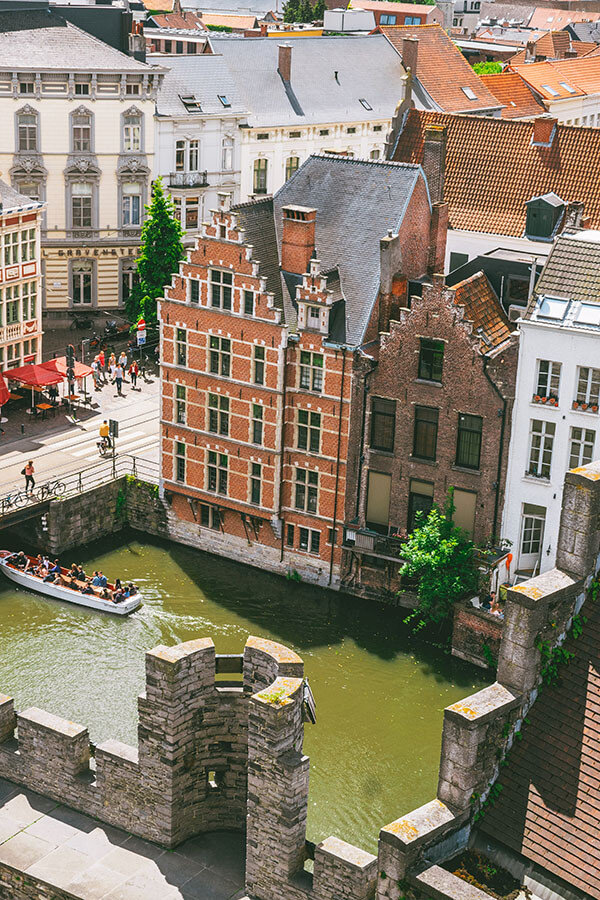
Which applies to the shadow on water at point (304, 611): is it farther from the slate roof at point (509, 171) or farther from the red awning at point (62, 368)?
the slate roof at point (509, 171)

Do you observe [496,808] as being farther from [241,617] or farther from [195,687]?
[241,617]

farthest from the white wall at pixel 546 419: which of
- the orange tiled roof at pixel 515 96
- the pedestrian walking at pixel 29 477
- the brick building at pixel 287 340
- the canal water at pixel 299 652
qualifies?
the orange tiled roof at pixel 515 96

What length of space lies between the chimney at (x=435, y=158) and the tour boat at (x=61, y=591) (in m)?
22.0

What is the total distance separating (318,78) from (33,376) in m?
38.0

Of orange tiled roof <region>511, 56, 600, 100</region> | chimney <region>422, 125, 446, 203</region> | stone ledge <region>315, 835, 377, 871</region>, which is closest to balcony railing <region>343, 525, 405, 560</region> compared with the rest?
chimney <region>422, 125, 446, 203</region>

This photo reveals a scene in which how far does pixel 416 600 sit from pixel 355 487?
465 centimetres

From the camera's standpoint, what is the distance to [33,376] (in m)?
62.8

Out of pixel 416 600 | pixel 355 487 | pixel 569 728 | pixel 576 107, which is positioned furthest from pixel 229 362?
pixel 576 107

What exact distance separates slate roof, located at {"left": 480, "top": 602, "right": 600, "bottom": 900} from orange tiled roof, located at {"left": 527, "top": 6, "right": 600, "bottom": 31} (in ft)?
566

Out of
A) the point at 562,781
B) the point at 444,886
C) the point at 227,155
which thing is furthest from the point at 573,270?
the point at 227,155

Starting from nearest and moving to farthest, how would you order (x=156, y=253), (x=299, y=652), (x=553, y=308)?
(x=553, y=308) < (x=299, y=652) < (x=156, y=253)

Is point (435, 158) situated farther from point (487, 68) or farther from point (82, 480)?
point (487, 68)

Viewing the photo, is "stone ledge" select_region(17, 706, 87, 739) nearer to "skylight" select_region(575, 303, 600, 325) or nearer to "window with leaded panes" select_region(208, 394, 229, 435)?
"skylight" select_region(575, 303, 600, 325)

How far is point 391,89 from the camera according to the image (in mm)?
95938
